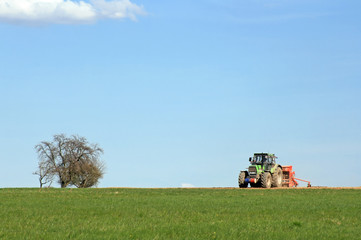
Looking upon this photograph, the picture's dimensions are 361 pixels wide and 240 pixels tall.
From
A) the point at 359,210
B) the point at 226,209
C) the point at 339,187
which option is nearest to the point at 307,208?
the point at 359,210

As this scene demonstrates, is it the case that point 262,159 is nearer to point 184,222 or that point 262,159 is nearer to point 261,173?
point 261,173

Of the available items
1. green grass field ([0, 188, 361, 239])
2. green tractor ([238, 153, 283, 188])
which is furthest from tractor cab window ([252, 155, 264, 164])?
green grass field ([0, 188, 361, 239])

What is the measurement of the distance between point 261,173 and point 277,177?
2696 millimetres

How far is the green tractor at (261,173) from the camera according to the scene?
176 ft

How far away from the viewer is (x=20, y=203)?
1267 inches

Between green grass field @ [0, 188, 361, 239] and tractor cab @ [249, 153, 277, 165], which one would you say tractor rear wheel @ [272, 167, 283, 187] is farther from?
green grass field @ [0, 188, 361, 239]

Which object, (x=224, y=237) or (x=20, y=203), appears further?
(x=20, y=203)

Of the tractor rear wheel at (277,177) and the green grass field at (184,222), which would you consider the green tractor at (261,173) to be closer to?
→ the tractor rear wheel at (277,177)

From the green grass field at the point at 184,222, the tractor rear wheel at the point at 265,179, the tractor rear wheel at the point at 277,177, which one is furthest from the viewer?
the tractor rear wheel at the point at 277,177

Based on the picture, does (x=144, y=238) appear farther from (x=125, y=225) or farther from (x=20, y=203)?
(x=20, y=203)

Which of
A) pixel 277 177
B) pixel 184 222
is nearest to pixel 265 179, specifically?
pixel 277 177

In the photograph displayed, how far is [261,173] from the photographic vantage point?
54.2 metres

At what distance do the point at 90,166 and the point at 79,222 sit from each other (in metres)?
65.9

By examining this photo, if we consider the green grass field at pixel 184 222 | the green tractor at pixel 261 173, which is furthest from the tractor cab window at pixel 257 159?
the green grass field at pixel 184 222
